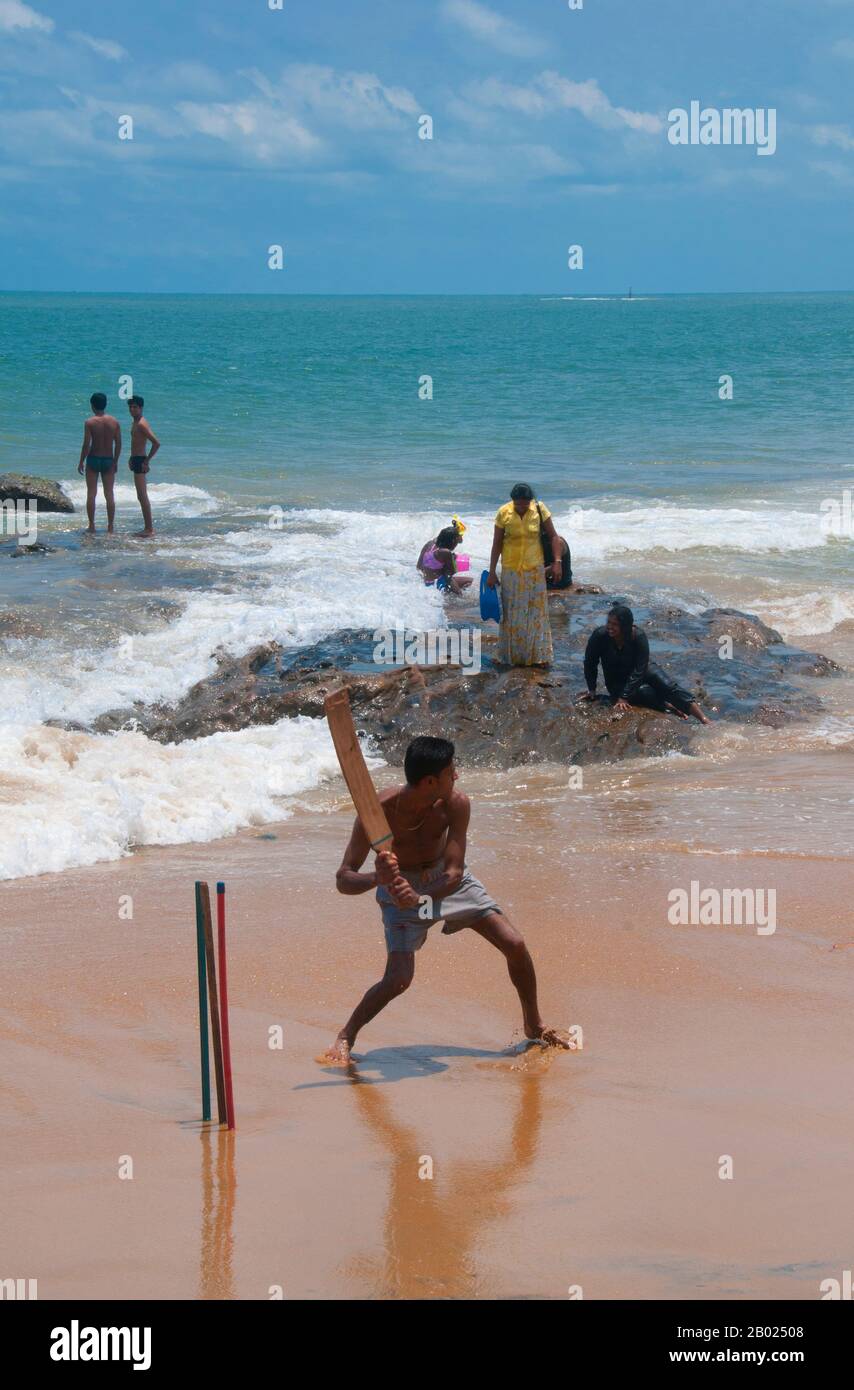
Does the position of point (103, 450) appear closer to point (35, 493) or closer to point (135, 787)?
point (35, 493)

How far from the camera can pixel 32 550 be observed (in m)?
14.7

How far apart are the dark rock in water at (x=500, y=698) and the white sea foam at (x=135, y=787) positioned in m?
0.34

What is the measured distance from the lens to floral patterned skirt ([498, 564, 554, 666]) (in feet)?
29.2

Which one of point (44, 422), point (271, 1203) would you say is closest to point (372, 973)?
point (271, 1203)

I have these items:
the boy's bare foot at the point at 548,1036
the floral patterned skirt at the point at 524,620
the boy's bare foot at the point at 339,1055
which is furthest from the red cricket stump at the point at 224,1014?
the floral patterned skirt at the point at 524,620

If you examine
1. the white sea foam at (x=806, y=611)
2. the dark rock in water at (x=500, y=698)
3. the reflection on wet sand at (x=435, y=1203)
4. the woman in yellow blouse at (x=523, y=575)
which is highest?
the woman in yellow blouse at (x=523, y=575)

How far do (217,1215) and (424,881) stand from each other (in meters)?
1.35

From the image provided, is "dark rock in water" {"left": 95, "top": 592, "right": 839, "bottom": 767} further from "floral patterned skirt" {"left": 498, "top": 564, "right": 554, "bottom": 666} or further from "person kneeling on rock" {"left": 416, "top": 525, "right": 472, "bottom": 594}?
"person kneeling on rock" {"left": 416, "top": 525, "right": 472, "bottom": 594}

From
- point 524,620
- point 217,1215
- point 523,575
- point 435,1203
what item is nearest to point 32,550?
point 524,620

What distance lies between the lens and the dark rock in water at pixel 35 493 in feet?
57.6

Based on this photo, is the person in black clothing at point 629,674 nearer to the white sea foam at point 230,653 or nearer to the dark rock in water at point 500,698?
the dark rock in water at point 500,698

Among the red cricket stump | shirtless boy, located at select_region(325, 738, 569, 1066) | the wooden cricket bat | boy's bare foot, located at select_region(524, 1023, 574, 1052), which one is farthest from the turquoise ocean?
the wooden cricket bat

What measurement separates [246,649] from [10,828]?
3.74 meters

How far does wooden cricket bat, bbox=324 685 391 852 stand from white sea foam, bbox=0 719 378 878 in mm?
3185
